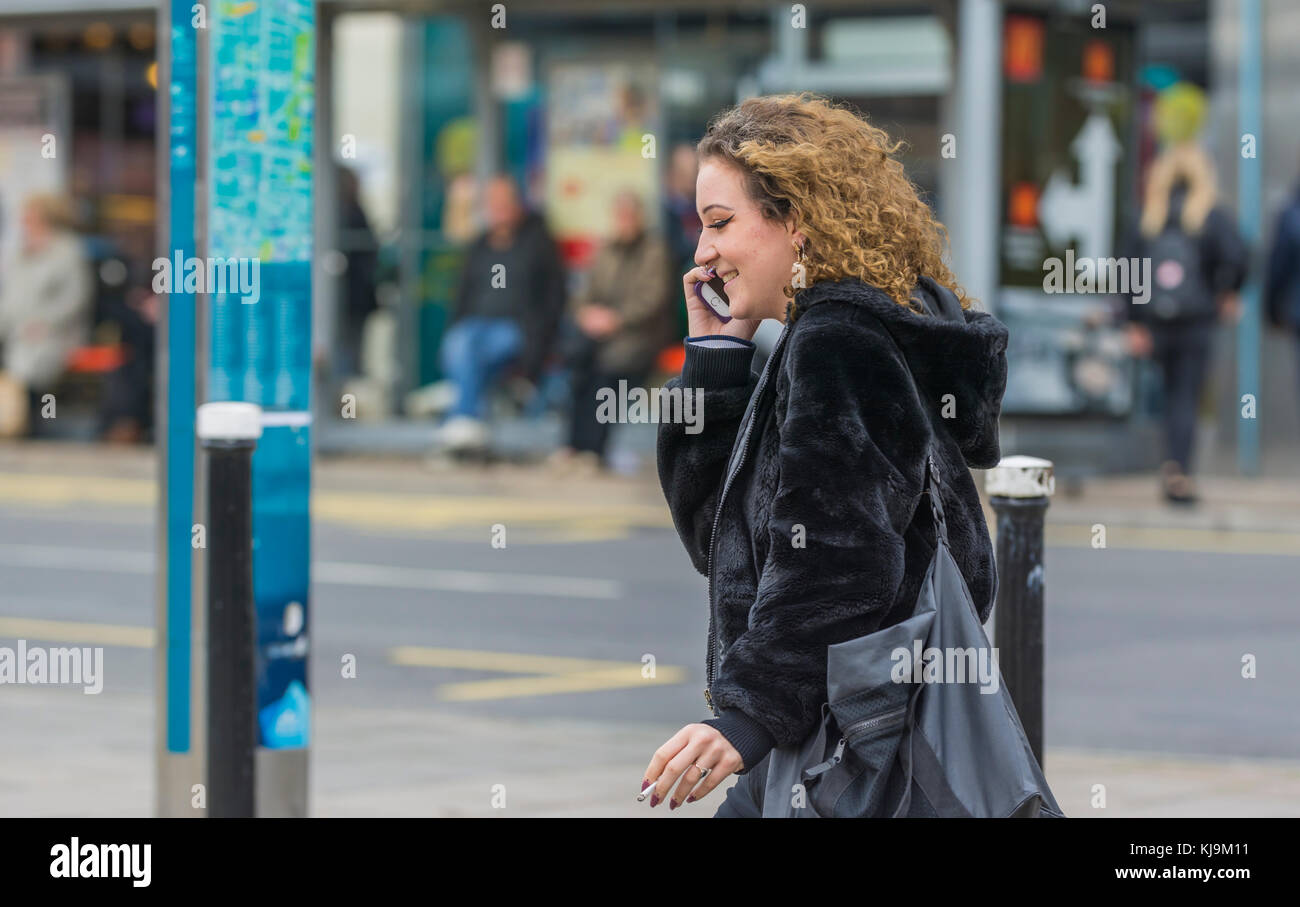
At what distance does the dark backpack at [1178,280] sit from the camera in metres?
14.2

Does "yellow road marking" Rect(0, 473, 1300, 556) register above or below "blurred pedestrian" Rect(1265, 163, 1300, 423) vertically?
below

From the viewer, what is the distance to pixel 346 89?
19828 mm

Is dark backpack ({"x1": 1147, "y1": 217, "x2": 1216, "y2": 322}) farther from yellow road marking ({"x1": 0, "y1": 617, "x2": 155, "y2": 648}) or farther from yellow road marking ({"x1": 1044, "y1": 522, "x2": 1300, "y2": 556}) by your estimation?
yellow road marking ({"x1": 0, "y1": 617, "x2": 155, "y2": 648})

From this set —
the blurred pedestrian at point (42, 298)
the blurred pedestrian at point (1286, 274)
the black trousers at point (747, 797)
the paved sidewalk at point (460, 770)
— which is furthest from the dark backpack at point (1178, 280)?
the black trousers at point (747, 797)

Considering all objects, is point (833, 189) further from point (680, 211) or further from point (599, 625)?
point (680, 211)

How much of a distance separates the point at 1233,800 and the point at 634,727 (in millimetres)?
2085

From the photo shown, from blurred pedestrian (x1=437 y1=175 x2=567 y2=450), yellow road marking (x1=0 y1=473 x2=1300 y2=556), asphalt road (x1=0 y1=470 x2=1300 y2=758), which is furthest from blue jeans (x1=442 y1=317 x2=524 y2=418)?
asphalt road (x1=0 y1=470 x2=1300 y2=758)

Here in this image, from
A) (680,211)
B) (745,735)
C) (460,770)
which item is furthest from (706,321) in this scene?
(680,211)

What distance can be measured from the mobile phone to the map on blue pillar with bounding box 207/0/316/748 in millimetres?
1932

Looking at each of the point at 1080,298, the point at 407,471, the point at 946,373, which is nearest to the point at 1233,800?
the point at 946,373

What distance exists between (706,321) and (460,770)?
345 centimetres

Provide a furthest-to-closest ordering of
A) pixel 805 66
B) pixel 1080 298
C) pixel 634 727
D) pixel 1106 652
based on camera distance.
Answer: pixel 805 66 → pixel 1080 298 → pixel 1106 652 → pixel 634 727

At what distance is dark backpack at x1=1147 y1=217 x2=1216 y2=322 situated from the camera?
1423cm
